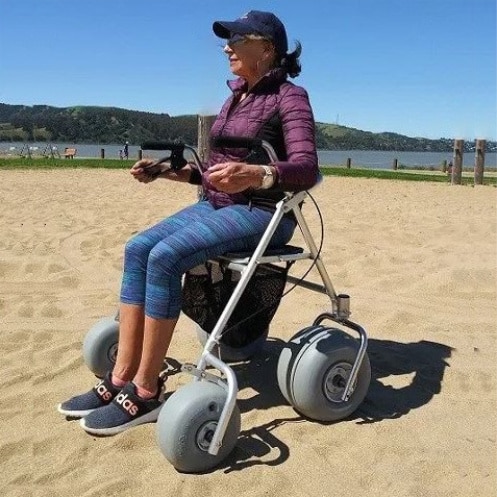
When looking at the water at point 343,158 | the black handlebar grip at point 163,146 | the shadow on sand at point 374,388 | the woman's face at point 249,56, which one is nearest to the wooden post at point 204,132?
the shadow on sand at point 374,388

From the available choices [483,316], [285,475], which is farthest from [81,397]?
[483,316]

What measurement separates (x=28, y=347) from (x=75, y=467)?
1421mm

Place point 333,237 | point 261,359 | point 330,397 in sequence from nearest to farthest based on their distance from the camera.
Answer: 1. point 330,397
2. point 261,359
3. point 333,237

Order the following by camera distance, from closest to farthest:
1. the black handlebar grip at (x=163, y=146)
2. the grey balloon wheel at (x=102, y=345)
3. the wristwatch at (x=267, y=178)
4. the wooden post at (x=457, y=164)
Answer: the wristwatch at (x=267, y=178) → the black handlebar grip at (x=163, y=146) → the grey balloon wheel at (x=102, y=345) → the wooden post at (x=457, y=164)

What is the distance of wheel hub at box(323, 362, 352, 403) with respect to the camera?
2.76 meters

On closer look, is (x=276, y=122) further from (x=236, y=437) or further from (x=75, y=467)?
(x=75, y=467)

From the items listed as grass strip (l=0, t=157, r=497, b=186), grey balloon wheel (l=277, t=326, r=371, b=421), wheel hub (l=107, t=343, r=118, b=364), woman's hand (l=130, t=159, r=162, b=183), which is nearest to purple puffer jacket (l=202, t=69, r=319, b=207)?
woman's hand (l=130, t=159, r=162, b=183)

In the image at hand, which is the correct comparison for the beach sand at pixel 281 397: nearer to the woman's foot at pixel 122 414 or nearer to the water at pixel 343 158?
the woman's foot at pixel 122 414

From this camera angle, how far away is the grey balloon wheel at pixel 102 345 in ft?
10.5

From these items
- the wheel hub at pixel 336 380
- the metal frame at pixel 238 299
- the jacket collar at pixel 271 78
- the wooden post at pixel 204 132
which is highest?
the jacket collar at pixel 271 78

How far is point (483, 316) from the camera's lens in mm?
4441

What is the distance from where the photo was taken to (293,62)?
117 inches

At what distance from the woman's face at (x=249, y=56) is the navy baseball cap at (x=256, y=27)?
0.04 m

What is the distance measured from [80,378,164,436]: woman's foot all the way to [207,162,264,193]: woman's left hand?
0.94 meters
